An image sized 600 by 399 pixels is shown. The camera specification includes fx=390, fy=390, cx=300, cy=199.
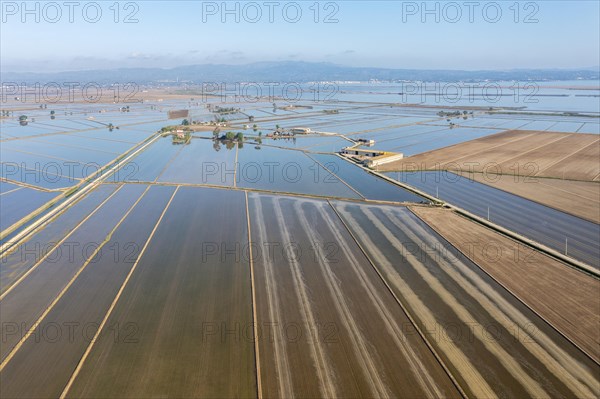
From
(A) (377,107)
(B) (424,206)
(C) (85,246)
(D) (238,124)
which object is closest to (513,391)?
(B) (424,206)

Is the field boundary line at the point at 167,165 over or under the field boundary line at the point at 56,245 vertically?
over

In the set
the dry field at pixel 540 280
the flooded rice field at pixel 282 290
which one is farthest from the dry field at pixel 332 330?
the dry field at pixel 540 280

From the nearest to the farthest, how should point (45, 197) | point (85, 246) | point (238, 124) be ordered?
1. point (85, 246)
2. point (45, 197)
3. point (238, 124)

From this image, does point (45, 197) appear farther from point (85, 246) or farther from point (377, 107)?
point (377, 107)

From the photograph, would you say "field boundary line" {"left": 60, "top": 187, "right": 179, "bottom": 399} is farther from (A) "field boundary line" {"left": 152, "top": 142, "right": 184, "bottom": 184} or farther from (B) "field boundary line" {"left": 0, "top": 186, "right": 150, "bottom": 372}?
(A) "field boundary line" {"left": 152, "top": 142, "right": 184, "bottom": 184}

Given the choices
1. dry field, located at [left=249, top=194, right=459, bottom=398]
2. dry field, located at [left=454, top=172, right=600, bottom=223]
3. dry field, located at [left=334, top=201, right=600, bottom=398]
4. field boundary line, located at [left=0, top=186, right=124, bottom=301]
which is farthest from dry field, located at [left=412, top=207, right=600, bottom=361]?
field boundary line, located at [left=0, top=186, right=124, bottom=301]

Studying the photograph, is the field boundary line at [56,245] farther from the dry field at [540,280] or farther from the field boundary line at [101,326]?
the dry field at [540,280]
